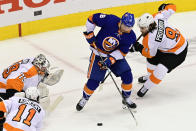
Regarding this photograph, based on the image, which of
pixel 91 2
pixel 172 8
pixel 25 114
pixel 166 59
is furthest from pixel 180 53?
pixel 25 114

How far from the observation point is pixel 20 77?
3979 mm

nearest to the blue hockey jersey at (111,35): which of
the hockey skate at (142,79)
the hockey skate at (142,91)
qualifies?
the hockey skate at (142,91)

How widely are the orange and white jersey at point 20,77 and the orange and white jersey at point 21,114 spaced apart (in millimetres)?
439

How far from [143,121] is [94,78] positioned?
0.62 m

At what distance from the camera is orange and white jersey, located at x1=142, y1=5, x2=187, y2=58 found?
178 inches

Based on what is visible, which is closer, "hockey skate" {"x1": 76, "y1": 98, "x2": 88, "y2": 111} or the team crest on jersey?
the team crest on jersey

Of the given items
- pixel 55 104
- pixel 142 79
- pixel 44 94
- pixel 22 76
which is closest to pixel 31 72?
pixel 22 76

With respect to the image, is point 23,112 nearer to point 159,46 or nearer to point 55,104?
point 55,104

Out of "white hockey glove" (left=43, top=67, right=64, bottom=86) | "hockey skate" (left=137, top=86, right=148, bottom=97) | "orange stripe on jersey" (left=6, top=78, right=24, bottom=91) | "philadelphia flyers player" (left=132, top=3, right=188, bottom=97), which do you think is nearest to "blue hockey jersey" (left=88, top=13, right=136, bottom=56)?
"philadelphia flyers player" (left=132, top=3, right=188, bottom=97)

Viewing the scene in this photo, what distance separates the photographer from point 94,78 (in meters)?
4.30

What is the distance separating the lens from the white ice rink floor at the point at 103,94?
4.28 m

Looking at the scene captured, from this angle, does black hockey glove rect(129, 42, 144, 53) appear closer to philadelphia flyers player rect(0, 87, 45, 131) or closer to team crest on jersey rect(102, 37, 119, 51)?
team crest on jersey rect(102, 37, 119, 51)

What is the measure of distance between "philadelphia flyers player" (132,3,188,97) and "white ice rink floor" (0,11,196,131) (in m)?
0.29

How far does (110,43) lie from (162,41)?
0.59m
